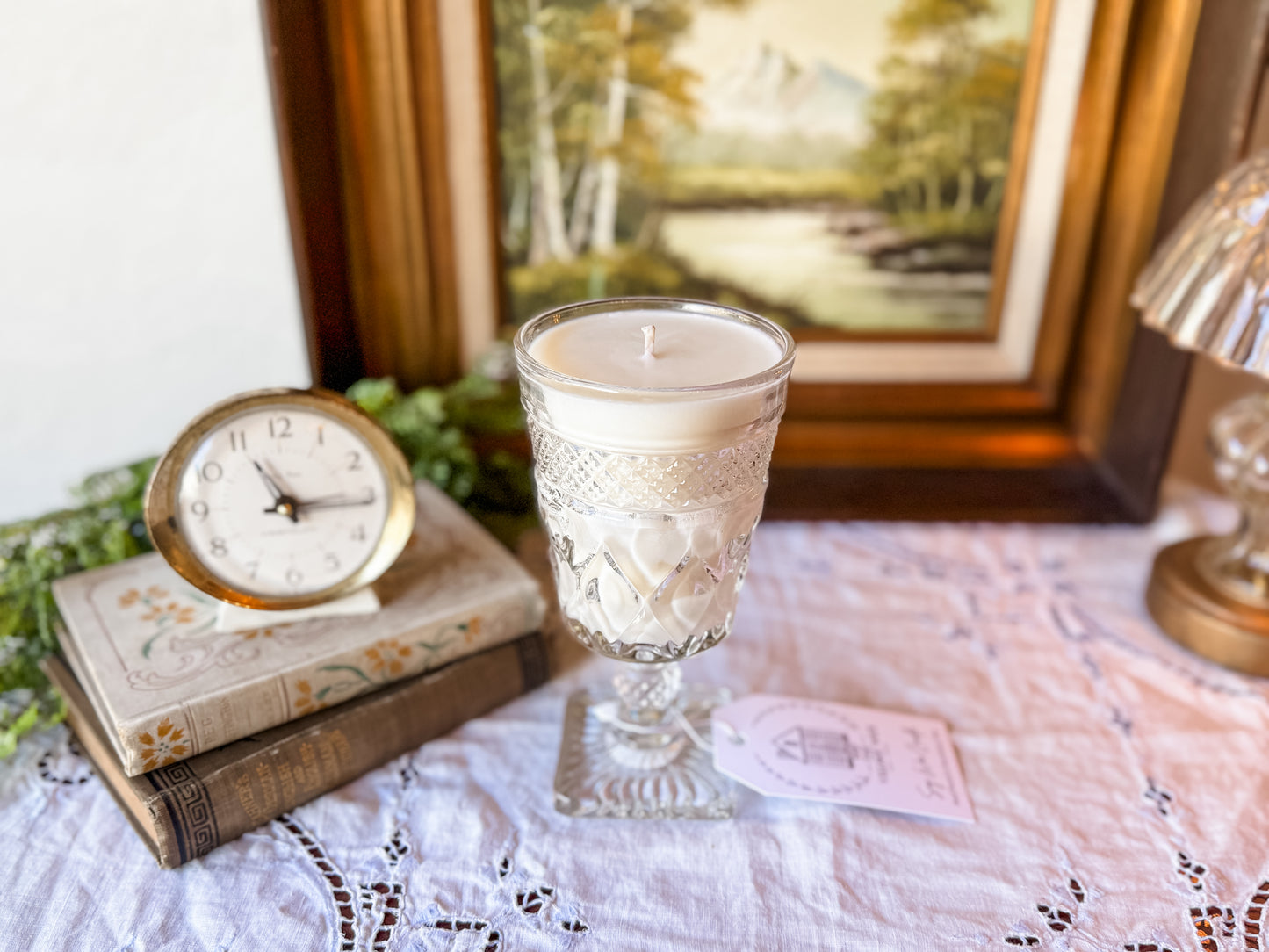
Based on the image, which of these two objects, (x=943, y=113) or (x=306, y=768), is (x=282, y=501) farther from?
(x=943, y=113)

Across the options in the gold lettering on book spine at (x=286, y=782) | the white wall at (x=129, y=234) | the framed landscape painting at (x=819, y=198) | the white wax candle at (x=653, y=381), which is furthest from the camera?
the framed landscape painting at (x=819, y=198)

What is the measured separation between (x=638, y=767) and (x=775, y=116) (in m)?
0.68

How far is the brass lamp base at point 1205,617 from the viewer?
2.78 ft

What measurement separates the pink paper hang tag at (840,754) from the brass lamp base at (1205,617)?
11.2 inches

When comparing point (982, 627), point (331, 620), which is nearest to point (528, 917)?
point (331, 620)

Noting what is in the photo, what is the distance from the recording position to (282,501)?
0.74 m

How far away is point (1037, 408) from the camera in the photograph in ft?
3.82

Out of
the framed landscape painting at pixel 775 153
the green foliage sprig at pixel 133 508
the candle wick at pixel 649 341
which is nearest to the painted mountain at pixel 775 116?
the framed landscape painting at pixel 775 153

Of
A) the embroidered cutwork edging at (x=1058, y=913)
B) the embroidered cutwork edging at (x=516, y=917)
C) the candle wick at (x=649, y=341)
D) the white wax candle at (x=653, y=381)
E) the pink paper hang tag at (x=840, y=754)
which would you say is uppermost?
the candle wick at (x=649, y=341)

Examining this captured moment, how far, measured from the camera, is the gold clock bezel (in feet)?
2.33

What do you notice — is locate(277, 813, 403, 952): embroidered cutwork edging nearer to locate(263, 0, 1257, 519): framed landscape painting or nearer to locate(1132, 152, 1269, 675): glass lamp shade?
locate(263, 0, 1257, 519): framed landscape painting

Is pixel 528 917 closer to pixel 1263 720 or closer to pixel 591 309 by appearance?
pixel 591 309

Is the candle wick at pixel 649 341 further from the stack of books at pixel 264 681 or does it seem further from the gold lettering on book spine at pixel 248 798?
the gold lettering on book spine at pixel 248 798

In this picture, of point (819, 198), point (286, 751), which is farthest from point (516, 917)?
point (819, 198)
